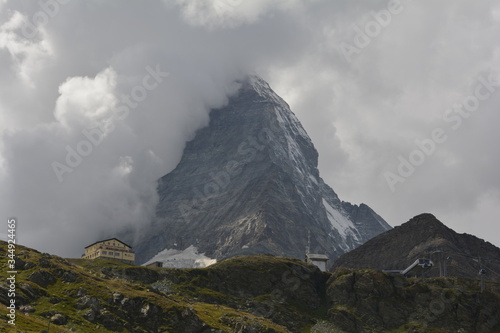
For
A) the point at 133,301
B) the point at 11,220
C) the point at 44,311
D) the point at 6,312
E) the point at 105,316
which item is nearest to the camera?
the point at 11,220

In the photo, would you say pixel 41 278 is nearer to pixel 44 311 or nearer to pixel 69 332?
pixel 44 311

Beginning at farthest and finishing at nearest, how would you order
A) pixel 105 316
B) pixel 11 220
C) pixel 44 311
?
1. pixel 105 316
2. pixel 44 311
3. pixel 11 220

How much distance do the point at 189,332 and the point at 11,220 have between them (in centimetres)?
7062

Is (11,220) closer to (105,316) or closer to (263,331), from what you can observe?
(105,316)

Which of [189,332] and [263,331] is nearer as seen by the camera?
[189,332]

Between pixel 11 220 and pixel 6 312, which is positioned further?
pixel 6 312

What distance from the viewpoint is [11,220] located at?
129375 mm

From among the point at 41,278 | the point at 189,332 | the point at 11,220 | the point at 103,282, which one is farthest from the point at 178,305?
the point at 11,220

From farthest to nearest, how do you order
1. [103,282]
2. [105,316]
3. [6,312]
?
[103,282] → [105,316] → [6,312]

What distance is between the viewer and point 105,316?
566 feet

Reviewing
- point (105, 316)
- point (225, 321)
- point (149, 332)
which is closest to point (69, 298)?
point (105, 316)

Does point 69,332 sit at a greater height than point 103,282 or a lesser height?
lesser

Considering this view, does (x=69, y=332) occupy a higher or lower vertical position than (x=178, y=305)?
lower

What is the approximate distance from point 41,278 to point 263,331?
65.8 m
